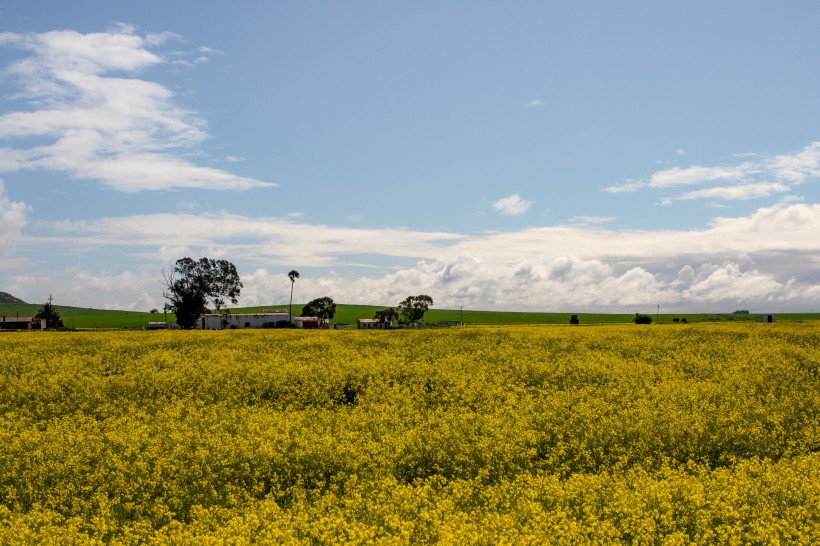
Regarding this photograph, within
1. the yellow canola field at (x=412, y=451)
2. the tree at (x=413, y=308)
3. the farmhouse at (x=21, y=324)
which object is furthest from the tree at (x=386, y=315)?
the yellow canola field at (x=412, y=451)

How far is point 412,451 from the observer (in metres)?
14.1

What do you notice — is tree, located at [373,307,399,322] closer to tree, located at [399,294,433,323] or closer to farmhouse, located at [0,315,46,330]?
tree, located at [399,294,433,323]

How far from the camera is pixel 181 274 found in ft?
379

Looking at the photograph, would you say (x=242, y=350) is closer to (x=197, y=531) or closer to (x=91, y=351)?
(x=91, y=351)

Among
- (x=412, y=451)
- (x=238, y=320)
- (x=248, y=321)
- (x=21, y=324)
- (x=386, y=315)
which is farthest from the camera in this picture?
(x=386, y=315)

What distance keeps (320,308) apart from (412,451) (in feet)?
479

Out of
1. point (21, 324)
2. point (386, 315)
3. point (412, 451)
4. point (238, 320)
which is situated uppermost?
point (386, 315)

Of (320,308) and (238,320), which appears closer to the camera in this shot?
(238,320)

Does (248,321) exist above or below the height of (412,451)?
above

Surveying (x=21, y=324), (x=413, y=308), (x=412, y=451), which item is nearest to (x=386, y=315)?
(x=413, y=308)

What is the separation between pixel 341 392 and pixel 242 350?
12461mm

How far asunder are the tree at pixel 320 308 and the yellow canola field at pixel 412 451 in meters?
129

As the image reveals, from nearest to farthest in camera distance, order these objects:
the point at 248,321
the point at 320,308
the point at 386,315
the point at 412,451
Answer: the point at 412,451 → the point at 248,321 → the point at 386,315 → the point at 320,308

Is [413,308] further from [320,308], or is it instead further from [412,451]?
[412,451]
